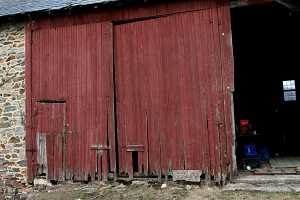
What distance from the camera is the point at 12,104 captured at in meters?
10.6

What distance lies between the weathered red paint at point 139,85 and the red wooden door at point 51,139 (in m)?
0.11

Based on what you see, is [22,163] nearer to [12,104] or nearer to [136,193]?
[12,104]

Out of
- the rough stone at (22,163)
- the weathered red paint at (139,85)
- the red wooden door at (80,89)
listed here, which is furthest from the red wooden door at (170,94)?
the rough stone at (22,163)

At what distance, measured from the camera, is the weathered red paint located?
Answer: 28.7 ft

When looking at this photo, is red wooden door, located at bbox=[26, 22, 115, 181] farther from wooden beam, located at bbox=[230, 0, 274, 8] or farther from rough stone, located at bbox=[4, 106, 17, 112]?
wooden beam, located at bbox=[230, 0, 274, 8]

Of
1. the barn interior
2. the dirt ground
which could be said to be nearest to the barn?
the dirt ground

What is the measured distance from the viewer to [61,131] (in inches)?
395

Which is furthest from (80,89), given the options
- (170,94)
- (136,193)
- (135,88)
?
(136,193)

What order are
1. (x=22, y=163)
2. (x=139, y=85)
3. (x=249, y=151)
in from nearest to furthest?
(x=139, y=85), (x=249, y=151), (x=22, y=163)

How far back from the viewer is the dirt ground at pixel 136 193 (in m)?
7.67

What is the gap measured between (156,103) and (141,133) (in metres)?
0.77

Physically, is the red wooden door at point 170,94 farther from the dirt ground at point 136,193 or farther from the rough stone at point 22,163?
the rough stone at point 22,163

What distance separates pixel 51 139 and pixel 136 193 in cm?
291

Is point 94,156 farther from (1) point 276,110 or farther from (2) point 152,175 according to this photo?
(1) point 276,110
